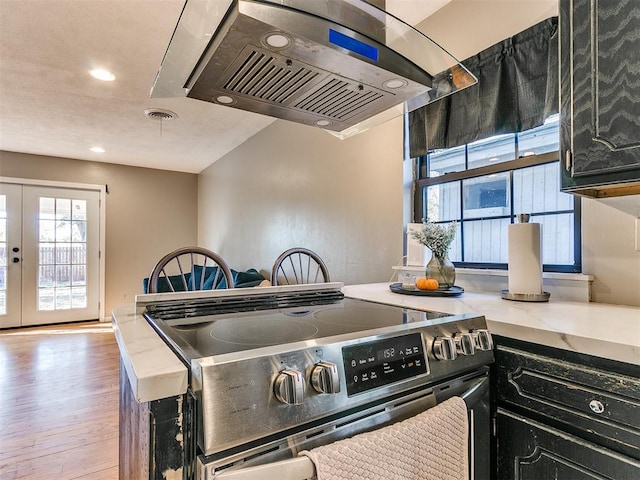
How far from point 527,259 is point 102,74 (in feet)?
10.5

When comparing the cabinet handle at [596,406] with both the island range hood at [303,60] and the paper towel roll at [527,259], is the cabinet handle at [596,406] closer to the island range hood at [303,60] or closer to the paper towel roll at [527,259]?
the paper towel roll at [527,259]

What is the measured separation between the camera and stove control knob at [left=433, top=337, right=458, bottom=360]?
91cm

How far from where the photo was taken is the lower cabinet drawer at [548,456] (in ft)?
2.59

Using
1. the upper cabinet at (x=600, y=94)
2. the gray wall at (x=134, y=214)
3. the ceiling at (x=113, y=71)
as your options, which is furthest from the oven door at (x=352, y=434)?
the gray wall at (x=134, y=214)

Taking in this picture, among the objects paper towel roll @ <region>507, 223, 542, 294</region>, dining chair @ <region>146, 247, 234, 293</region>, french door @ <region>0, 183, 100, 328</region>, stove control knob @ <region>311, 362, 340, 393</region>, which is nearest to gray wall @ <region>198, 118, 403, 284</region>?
dining chair @ <region>146, 247, 234, 293</region>

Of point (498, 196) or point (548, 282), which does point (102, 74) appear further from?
point (548, 282)

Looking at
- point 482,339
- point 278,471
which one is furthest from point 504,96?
point 278,471

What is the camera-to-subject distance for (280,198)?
3736 mm

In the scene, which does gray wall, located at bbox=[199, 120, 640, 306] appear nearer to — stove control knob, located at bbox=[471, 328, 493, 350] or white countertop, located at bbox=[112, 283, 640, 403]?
white countertop, located at bbox=[112, 283, 640, 403]

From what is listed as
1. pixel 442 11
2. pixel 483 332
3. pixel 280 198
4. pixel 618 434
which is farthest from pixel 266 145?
pixel 618 434

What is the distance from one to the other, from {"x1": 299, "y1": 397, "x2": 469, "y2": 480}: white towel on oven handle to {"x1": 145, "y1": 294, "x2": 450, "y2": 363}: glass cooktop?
0.23m

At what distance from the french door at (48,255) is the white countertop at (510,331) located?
5177 mm

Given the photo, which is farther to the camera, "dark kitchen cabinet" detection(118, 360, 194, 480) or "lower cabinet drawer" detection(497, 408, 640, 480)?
"lower cabinet drawer" detection(497, 408, 640, 480)

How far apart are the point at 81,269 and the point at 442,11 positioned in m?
5.78
